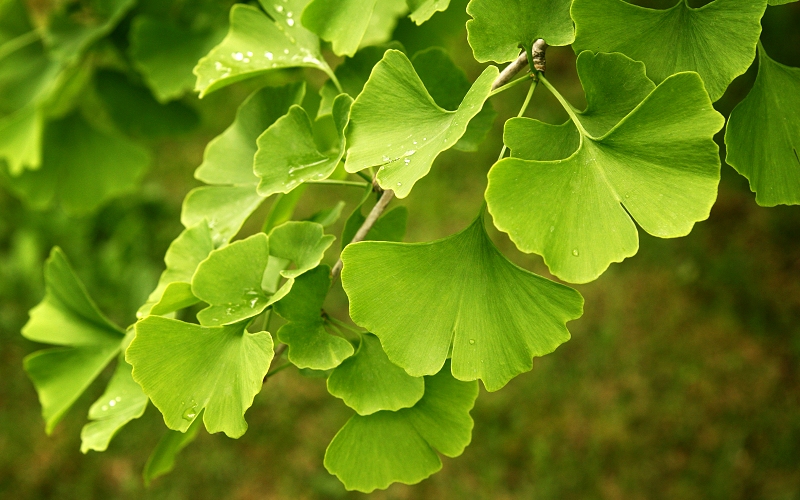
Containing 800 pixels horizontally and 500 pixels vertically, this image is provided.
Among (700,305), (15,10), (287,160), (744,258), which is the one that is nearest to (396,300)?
(287,160)

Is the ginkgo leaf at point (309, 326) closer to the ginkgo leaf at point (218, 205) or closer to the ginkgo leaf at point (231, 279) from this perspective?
the ginkgo leaf at point (231, 279)

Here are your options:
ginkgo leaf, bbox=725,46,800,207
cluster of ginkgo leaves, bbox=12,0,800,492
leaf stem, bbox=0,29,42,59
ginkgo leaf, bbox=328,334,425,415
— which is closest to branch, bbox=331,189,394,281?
cluster of ginkgo leaves, bbox=12,0,800,492

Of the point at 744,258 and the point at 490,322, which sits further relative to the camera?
the point at 744,258

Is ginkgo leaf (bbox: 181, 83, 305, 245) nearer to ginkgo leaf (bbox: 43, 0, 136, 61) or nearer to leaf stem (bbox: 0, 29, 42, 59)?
ginkgo leaf (bbox: 43, 0, 136, 61)

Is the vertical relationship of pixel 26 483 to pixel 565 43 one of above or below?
below

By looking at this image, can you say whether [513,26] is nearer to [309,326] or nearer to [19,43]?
[309,326]

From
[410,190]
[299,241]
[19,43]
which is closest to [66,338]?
[299,241]

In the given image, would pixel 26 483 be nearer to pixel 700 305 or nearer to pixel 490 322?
pixel 490 322
